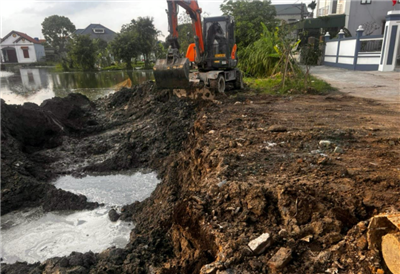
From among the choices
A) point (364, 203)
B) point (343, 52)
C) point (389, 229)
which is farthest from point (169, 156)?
point (343, 52)

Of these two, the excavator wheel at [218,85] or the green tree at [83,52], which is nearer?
the excavator wheel at [218,85]

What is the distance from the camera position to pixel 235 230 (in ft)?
9.12

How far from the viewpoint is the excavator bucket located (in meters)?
8.92

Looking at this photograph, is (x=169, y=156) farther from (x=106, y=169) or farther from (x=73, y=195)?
(x=73, y=195)

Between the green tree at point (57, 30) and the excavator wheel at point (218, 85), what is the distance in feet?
186

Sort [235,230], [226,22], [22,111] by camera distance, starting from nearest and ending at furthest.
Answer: [235,230] < [22,111] < [226,22]

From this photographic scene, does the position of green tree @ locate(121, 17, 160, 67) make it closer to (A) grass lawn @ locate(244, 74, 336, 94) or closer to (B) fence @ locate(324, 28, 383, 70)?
(B) fence @ locate(324, 28, 383, 70)

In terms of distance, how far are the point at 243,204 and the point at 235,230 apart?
397 mm

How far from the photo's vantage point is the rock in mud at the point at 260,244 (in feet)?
8.15

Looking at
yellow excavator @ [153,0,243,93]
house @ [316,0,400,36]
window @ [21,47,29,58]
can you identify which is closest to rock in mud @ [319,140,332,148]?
yellow excavator @ [153,0,243,93]

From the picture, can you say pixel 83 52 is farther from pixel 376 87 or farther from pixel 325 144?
pixel 325 144

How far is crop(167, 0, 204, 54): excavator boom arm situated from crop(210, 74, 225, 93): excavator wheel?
121 centimetres

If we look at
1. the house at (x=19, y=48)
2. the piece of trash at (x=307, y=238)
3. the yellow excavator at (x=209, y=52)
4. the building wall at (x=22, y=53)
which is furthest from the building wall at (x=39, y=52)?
the piece of trash at (x=307, y=238)

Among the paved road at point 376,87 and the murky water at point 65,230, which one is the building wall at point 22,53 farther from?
the murky water at point 65,230
